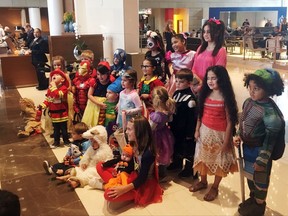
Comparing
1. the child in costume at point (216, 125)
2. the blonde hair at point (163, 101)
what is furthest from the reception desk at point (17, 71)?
the child in costume at point (216, 125)

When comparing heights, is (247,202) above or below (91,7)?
below

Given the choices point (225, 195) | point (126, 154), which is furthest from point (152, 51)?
point (225, 195)

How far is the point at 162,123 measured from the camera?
2951mm

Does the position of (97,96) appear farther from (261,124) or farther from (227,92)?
(261,124)

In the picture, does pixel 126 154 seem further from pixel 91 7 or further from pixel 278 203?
pixel 91 7

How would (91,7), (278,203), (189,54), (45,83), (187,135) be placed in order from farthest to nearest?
(45,83), (91,7), (189,54), (187,135), (278,203)

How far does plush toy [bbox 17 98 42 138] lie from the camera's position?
4.68 meters

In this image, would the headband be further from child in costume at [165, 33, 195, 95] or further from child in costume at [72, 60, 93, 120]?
child in costume at [72, 60, 93, 120]

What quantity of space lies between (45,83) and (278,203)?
6.54 m

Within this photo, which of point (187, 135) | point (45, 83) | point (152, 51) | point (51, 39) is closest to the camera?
point (187, 135)

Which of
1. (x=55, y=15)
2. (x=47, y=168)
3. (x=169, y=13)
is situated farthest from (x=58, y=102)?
(x=169, y=13)

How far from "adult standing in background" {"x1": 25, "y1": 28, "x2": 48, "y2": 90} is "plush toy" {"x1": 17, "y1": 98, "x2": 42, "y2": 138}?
9.15 ft

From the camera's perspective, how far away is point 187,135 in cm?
309

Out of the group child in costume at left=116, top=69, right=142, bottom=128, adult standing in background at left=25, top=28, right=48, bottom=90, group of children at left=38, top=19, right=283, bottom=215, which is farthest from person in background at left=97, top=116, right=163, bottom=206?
adult standing in background at left=25, top=28, right=48, bottom=90
